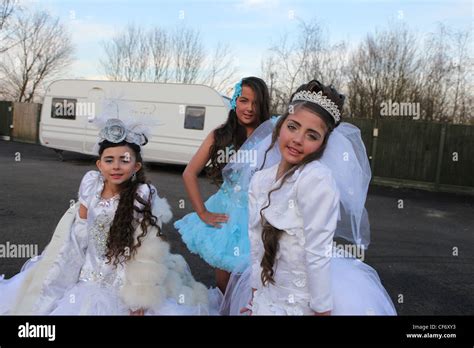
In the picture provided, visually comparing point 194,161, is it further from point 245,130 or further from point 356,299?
point 356,299

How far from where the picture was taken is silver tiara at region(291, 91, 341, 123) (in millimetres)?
2033

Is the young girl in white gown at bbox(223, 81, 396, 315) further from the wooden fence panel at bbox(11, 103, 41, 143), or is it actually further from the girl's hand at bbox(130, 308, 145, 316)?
the wooden fence panel at bbox(11, 103, 41, 143)

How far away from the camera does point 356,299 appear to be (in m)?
2.12

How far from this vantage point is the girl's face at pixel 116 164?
257 centimetres

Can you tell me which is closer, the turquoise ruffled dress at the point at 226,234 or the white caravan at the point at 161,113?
the turquoise ruffled dress at the point at 226,234

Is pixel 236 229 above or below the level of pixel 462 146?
below

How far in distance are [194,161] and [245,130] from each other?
1.40ft

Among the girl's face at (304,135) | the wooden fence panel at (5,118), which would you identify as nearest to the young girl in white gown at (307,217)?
the girl's face at (304,135)

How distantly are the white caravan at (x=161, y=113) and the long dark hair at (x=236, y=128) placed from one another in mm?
8816

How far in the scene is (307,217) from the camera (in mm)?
1907

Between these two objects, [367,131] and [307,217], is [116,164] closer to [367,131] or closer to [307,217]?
[307,217]

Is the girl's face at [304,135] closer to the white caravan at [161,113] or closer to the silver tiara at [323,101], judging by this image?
the silver tiara at [323,101]

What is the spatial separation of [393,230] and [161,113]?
8.15 m
